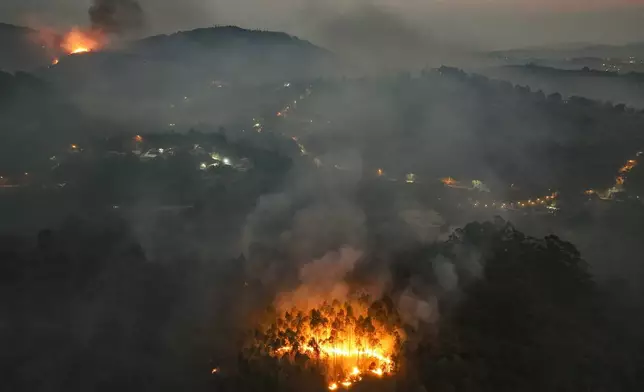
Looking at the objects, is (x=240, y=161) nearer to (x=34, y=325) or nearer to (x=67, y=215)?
(x=67, y=215)

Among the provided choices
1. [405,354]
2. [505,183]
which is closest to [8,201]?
[405,354]

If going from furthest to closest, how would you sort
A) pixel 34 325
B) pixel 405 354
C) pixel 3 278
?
pixel 3 278, pixel 34 325, pixel 405 354

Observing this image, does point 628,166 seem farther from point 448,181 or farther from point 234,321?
point 234,321

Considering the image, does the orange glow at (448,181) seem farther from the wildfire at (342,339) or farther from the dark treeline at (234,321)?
the wildfire at (342,339)

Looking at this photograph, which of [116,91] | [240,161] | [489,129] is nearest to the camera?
[240,161]

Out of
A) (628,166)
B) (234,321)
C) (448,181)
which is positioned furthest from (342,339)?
(628,166)

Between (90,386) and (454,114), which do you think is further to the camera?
(454,114)

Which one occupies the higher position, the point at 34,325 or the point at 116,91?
the point at 116,91

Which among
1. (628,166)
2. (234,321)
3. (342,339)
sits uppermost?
(628,166)

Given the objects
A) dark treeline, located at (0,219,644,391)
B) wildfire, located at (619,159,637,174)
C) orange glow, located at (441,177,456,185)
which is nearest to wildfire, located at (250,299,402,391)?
dark treeline, located at (0,219,644,391)
